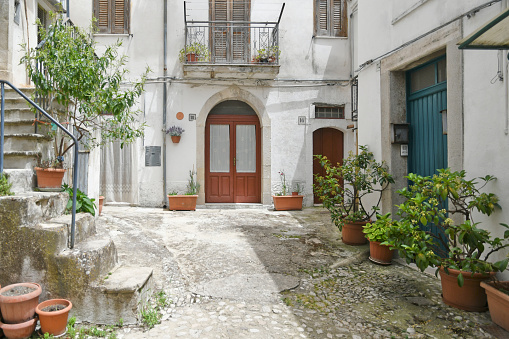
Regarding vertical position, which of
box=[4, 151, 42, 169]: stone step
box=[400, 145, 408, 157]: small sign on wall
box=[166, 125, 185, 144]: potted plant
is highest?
box=[166, 125, 185, 144]: potted plant

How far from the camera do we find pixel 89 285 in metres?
2.96

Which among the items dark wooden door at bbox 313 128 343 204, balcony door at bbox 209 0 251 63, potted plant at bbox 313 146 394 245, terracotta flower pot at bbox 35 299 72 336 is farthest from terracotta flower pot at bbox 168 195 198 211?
terracotta flower pot at bbox 35 299 72 336

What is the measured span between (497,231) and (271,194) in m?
6.44

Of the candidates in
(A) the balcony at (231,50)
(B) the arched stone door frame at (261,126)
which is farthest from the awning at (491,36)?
(B) the arched stone door frame at (261,126)

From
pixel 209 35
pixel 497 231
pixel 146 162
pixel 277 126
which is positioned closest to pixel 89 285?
pixel 497 231

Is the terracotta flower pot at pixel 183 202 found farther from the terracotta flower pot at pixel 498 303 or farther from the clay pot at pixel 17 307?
the terracotta flower pot at pixel 498 303

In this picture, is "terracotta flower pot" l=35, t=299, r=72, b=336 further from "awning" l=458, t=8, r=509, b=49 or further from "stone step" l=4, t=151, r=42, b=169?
"awning" l=458, t=8, r=509, b=49

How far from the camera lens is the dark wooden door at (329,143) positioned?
32.5 feet

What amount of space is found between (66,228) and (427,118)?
4476 millimetres

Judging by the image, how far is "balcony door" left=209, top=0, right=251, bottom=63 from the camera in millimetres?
9570

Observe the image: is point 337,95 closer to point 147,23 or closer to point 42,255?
point 147,23

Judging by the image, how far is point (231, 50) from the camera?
9562mm

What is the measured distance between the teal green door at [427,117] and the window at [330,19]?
5.39 meters

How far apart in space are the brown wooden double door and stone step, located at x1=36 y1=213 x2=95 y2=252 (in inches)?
239
